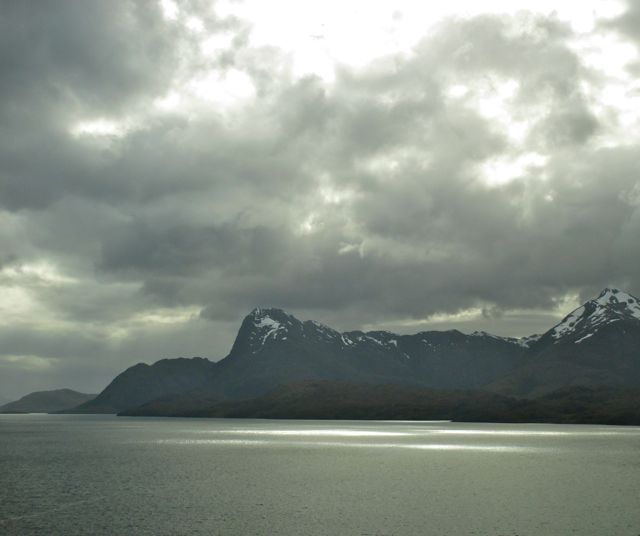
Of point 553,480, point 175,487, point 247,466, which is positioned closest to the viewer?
point 175,487

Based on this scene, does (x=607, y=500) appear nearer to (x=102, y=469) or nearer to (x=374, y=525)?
(x=374, y=525)

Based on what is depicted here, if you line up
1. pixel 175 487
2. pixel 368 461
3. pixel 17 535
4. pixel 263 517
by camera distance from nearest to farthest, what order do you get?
1. pixel 17 535
2. pixel 263 517
3. pixel 175 487
4. pixel 368 461

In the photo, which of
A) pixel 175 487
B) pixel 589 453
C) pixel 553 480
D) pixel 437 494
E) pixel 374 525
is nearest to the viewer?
pixel 374 525

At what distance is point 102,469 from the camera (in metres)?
152

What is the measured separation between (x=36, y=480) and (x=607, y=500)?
97.5 meters

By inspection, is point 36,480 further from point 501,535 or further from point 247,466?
point 501,535

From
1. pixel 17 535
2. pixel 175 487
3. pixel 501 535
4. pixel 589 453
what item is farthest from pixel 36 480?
pixel 589 453

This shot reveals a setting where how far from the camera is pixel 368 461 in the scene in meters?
174

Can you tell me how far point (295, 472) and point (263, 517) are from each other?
207ft

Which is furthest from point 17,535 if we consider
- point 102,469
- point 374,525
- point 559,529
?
point 102,469

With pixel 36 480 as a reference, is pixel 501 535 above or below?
below

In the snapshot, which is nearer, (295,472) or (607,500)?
(607,500)

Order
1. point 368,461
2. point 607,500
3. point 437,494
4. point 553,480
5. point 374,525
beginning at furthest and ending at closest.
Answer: point 368,461
point 553,480
point 437,494
point 607,500
point 374,525

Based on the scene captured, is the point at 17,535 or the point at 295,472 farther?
the point at 295,472
